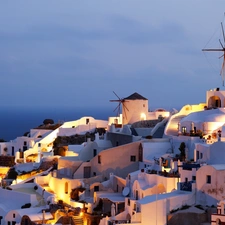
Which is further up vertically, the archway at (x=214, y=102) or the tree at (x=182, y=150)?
the archway at (x=214, y=102)

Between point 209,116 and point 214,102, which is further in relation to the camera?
point 214,102

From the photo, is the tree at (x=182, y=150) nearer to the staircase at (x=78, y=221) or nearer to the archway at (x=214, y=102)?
the staircase at (x=78, y=221)

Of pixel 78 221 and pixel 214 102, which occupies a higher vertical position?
pixel 214 102

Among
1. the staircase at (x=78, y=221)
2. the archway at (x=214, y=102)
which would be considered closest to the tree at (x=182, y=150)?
the staircase at (x=78, y=221)

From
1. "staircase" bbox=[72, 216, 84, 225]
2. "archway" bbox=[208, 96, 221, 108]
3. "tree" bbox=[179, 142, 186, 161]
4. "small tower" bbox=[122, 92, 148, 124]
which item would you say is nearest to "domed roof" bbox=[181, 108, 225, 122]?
"archway" bbox=[208, 96, 221, 108]

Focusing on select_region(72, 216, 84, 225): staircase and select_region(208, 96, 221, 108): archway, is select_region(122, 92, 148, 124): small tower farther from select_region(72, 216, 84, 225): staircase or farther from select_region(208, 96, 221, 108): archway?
select_region(72, 216, 84, 225): staircase

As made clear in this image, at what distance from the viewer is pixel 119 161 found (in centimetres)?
4062

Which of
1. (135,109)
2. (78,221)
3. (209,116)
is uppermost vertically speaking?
(135,109)

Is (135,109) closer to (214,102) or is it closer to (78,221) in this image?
(214,102)

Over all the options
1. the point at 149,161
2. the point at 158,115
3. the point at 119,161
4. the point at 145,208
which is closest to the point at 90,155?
the point at 119,161

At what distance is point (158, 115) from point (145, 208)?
2240 cm

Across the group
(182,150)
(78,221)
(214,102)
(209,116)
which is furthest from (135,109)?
(78,221)

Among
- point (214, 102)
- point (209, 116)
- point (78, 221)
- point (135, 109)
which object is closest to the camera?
point (78, 221)

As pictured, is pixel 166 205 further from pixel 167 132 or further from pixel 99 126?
pixel 99 126
